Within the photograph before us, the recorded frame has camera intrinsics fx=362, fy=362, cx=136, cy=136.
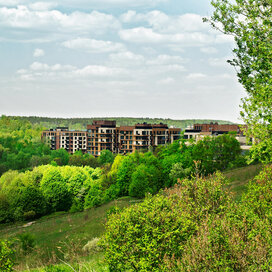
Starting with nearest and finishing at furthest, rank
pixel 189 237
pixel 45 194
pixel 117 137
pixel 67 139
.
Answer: pixel 189 237
pixel 45 194
pixel 117 137
pixel 67 139

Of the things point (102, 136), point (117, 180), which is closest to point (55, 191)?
point (117, 180)

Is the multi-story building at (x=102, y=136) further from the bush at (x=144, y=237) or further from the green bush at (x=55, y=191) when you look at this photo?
the bush at (x=144, y=237)

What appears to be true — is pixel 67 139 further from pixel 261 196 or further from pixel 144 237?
pixel 144 237

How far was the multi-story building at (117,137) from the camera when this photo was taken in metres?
125

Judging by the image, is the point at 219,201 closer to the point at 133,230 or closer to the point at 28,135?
the point at 133,230

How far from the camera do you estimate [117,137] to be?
138 m

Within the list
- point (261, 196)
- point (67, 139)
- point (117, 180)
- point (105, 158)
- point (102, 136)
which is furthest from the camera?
point (67, 139)

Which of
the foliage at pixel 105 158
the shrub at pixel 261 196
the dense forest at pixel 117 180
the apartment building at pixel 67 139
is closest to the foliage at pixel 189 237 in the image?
the shrub at pixel 261 196

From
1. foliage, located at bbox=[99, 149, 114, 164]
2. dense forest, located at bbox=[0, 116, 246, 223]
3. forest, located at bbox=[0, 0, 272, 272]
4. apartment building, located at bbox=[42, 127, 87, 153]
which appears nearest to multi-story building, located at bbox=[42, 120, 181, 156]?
apartment building, located at bbox=[42, 127, 87, 153]

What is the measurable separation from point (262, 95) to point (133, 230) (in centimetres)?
983

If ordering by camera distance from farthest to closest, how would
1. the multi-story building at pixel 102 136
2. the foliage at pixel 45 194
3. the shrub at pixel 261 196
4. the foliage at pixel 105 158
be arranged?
the multi-story building at pixel 102 136
the foliage at pixel 105 158
the foliage at pixel 45 194
the shrub at pixel 261 196

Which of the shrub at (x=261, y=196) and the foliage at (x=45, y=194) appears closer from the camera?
the shrub at (x=261, y=196)

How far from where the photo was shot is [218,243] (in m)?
10.4

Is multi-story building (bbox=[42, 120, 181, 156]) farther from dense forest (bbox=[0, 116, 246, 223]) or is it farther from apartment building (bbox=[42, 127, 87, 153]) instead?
dense forest (bbox=[0, 116, 246, 223])
